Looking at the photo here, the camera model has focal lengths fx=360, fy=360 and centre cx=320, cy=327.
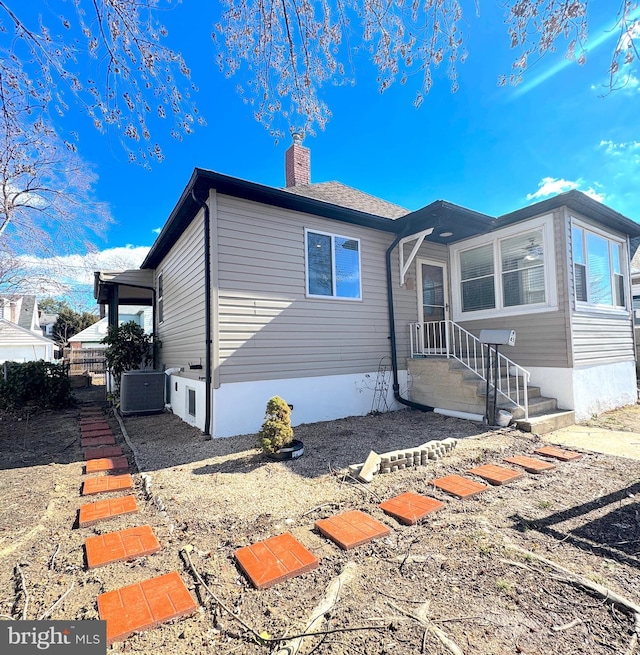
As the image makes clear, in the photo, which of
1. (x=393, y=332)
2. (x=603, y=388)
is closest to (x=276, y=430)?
(x=393, y=332)

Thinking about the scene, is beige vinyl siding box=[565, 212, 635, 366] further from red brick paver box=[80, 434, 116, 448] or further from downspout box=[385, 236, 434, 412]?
red brick paver box=[80, 434, 116, 448]

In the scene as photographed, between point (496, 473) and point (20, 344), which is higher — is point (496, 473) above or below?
below

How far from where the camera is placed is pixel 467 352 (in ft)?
21.4

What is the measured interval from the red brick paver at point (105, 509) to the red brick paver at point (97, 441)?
93.8 inches

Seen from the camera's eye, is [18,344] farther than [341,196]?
Yes

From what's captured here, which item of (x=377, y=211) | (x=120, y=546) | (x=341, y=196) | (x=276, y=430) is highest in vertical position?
(x=341, y=196)

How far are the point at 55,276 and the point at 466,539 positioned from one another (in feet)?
50.3

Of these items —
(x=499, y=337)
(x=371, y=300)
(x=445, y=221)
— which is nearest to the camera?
(x=499, y=337)

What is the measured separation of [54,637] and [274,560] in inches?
40.4

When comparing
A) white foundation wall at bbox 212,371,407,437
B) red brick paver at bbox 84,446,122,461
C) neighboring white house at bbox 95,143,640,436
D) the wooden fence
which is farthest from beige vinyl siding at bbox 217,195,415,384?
the wooden fence

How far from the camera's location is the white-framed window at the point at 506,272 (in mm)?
6361

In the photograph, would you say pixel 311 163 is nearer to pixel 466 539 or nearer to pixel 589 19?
pixel 589 19

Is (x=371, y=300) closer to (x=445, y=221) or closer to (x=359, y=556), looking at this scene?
(x=445, y=221)

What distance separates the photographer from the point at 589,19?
8.36 feet
